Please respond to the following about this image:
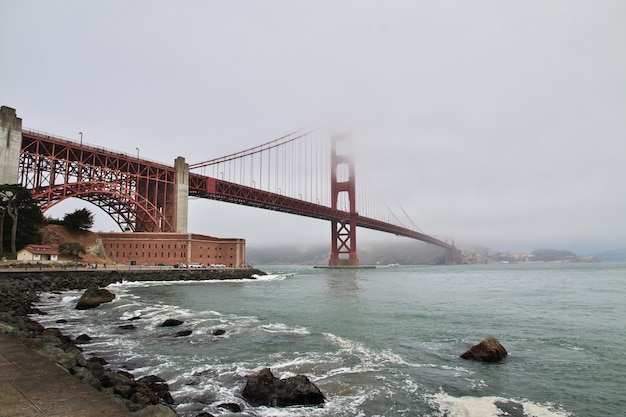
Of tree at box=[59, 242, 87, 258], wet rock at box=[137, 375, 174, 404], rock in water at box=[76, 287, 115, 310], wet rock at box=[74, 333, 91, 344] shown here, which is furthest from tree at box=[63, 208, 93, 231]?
wet rock at box=[137, 375, 174, 404]

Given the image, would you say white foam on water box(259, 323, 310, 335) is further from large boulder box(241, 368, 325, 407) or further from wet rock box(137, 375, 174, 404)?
large boulder box(241, 368, 325, 407)

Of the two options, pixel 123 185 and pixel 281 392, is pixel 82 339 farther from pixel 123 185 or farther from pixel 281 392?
pixel 123 185

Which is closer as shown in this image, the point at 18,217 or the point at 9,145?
the point at 18,217

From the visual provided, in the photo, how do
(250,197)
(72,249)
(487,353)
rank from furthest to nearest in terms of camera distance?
(250,197) < (72,249) < (487,353)

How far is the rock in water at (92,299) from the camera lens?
20438mm

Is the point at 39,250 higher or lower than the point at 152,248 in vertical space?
lower

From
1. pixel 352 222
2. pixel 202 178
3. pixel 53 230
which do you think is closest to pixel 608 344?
pixel 53 230

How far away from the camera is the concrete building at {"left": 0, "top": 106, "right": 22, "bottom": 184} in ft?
136

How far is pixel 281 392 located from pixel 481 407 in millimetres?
3856

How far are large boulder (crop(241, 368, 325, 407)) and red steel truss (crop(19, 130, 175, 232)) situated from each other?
4893cm

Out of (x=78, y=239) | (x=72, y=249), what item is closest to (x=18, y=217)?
(x=72, y=249)

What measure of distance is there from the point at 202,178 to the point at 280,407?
6363 cm

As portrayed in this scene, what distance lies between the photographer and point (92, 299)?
69.2 ft

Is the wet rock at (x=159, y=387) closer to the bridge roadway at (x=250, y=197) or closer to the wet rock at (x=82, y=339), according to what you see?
the wet rock at (x=82, y=339)
